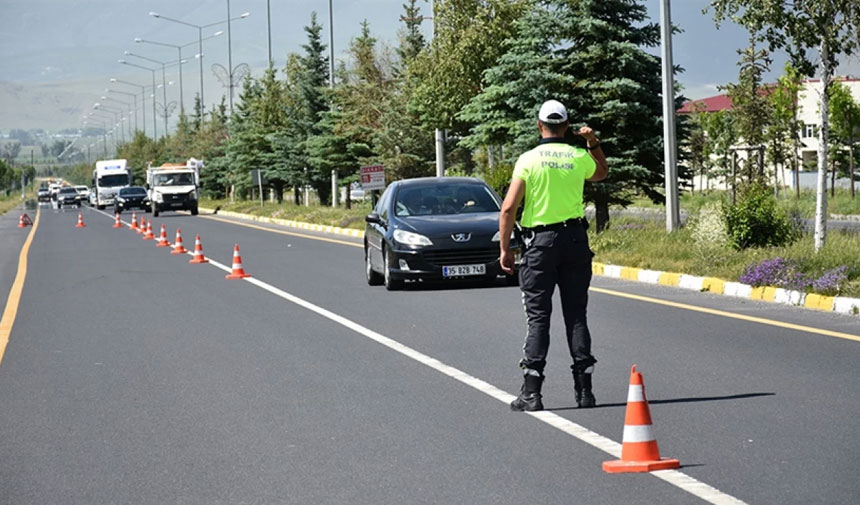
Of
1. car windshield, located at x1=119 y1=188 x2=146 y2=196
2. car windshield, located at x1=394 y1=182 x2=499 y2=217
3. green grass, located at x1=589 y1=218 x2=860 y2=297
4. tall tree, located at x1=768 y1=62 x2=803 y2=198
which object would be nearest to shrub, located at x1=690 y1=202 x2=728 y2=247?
green grass, located at x1=589 y1=218 x2=860 y2=297

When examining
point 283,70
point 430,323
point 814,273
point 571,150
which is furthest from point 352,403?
point 283,70

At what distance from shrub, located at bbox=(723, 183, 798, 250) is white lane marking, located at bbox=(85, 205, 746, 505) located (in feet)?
22.5

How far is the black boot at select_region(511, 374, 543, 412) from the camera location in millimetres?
8891

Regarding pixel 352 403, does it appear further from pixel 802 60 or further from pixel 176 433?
pixel 802 60

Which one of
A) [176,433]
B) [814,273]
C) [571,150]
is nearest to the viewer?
[176,433]

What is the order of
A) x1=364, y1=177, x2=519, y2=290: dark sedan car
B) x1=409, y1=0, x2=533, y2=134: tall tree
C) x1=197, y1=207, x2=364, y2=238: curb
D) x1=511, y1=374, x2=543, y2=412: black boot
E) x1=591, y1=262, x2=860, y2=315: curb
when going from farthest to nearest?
x1=197, y1=207, x2=364, y2=238: curb, x1=409, y1=0, x2=533, y2=134: tall tree, x1=364, y1=177, x2=519, y2=290: dark sedan car, x1=591, y1=262, x2=860, y2=315: curb, x1=511, y1=374, x2=543, y2=412: black boot

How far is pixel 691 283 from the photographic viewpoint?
742 inches

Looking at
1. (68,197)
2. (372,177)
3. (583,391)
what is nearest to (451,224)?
(583,391)

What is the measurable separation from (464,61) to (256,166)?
40165mm

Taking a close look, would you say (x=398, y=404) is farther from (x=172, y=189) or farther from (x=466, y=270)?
(x=172, y=189)

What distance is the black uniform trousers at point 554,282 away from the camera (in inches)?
351

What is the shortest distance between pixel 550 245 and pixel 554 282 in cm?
25

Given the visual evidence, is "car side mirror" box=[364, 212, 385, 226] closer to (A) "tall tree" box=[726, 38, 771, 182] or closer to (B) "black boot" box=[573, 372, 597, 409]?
(B) "black boot" box=[573, 372, 597, 409]

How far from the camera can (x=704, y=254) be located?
20.0 metres
